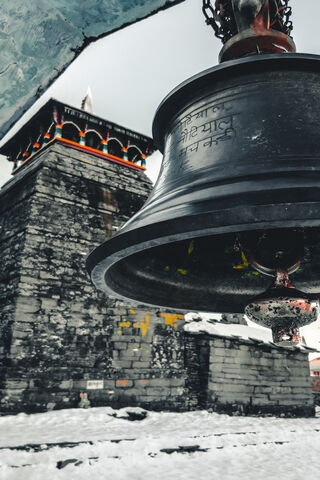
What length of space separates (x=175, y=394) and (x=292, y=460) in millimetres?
3534

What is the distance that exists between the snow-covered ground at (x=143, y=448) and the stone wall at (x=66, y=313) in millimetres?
659

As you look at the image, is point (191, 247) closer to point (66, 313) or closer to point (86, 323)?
point (66, 313)

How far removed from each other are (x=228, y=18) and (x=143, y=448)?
483 centimetres

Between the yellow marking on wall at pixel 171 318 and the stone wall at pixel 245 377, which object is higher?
the yellow marking on wall at pixel 171 318

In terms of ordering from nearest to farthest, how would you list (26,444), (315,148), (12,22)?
(12,22) → (315,148) → (26,444)

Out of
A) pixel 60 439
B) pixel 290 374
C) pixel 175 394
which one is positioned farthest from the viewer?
pixel 290 374

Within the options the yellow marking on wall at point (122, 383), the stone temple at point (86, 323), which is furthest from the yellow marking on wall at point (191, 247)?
the yellow marking on wall at point (122, 383)

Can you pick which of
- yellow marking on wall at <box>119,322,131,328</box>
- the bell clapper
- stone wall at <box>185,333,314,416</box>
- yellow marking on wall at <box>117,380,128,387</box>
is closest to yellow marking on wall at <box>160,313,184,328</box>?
stone wall at <box>185,333,314,416</box>

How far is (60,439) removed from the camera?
4664mm

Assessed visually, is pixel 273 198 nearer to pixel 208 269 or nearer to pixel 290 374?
pixel 208 269

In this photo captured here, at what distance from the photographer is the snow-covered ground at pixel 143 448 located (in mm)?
3797

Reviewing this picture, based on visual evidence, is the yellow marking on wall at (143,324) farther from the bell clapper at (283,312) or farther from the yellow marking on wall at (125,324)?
the bell clapper at (283,312)

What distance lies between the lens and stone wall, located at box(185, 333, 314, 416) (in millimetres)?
8771

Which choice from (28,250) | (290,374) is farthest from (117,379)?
(290,374)
